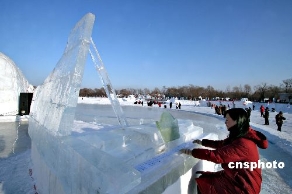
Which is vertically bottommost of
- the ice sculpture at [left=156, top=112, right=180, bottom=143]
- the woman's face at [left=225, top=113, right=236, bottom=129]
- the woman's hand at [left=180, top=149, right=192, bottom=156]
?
the woman's hand at [left=180, top=149, right=192, bottom=156]

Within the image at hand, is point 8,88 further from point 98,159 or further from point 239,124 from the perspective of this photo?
point 239,124

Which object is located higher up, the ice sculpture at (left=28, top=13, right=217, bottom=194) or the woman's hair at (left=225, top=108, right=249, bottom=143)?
the woman's hair at (left=225, top=108, right=249, bottom=143)

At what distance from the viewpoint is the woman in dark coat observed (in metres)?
1.89

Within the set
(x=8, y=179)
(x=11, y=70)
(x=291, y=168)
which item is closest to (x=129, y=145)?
(x=8, y=179)

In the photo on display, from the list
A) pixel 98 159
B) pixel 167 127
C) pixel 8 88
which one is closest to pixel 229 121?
pixel 167 127

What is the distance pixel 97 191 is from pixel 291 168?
5479 millimetres

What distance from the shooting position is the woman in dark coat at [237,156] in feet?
6.21

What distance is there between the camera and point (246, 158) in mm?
1896

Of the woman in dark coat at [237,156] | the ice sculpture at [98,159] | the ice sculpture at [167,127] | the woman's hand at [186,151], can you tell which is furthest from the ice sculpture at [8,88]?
the woman in dark coat at [237,156]

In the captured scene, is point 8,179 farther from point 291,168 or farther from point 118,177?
point 291,168

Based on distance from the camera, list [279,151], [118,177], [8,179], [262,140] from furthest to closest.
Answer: [279,151] → [8,179] → [262,140] → [118,177]

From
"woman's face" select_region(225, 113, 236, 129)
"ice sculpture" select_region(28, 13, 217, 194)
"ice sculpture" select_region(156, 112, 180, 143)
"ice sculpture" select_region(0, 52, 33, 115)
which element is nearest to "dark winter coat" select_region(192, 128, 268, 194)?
"woman's face" select_region(225, 113, 236, 129)

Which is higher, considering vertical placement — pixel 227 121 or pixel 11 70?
pixel 11 70

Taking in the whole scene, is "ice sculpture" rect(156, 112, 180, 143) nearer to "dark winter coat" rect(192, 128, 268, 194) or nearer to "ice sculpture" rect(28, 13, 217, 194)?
"ice sculpture" rect(28, 13, 217, 194)
